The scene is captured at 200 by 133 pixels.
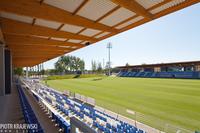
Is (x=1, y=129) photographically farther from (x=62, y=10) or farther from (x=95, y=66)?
(x=95, y=66)

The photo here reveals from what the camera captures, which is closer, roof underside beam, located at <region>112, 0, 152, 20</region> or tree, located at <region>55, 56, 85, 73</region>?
roof underside beam, located at <region>112, 0, 152, 20</region>

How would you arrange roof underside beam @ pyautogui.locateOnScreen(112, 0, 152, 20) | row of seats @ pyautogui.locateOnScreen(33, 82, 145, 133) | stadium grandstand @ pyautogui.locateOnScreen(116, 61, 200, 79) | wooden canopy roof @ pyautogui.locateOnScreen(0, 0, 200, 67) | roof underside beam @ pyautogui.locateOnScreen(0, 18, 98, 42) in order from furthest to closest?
stadium grandstand @ pyautogui.locateOnScreen(116, 61, 200, 79) → roof underside beam @ pyautogui.locateOnScreen(0, 18, 98, 42) → row of seats @ pyautogui.locateOnScreen(33, 82, 145, 133) → wooden canopy roof @ pyautogui.locateOnScreen(0, 0, 200, 67) → roof underside beam @ pyautogui.locateOnScreen(112, 0, 152, 20)

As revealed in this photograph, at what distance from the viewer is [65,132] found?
6234 millimetres

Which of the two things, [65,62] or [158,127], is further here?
[65,62]

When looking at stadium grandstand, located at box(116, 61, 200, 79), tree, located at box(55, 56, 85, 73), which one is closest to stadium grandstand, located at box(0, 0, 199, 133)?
stadium grandstand, located at box(116, 61, 200, 79)

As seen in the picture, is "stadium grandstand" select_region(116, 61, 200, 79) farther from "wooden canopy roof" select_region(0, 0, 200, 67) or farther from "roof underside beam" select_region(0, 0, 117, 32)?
"roof underside beam" select_region(0, 0, 117, 32)

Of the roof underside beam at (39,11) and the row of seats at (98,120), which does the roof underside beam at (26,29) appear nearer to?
the roof underside beam at (39,11)

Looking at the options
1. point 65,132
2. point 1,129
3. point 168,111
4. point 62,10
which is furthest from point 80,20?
point 168,111

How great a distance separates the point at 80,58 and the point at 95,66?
32.2ft

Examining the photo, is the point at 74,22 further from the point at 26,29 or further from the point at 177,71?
the point at 177,71

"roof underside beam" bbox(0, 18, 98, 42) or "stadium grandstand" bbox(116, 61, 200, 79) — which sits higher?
"roof underside beam" bbox(0, 18, 98, 42)

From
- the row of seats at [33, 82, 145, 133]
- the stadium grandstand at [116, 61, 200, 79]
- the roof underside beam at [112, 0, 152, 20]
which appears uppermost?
the roof underside beam at [112, 0, 152, 20]

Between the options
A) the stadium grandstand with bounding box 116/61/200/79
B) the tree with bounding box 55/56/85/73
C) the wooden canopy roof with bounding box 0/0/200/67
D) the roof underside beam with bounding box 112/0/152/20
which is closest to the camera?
the roof underside beam with bounding box 112/0/152/20

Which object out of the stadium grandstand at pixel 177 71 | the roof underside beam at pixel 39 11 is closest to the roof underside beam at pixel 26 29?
the roof underside beam at pixel 39 11
